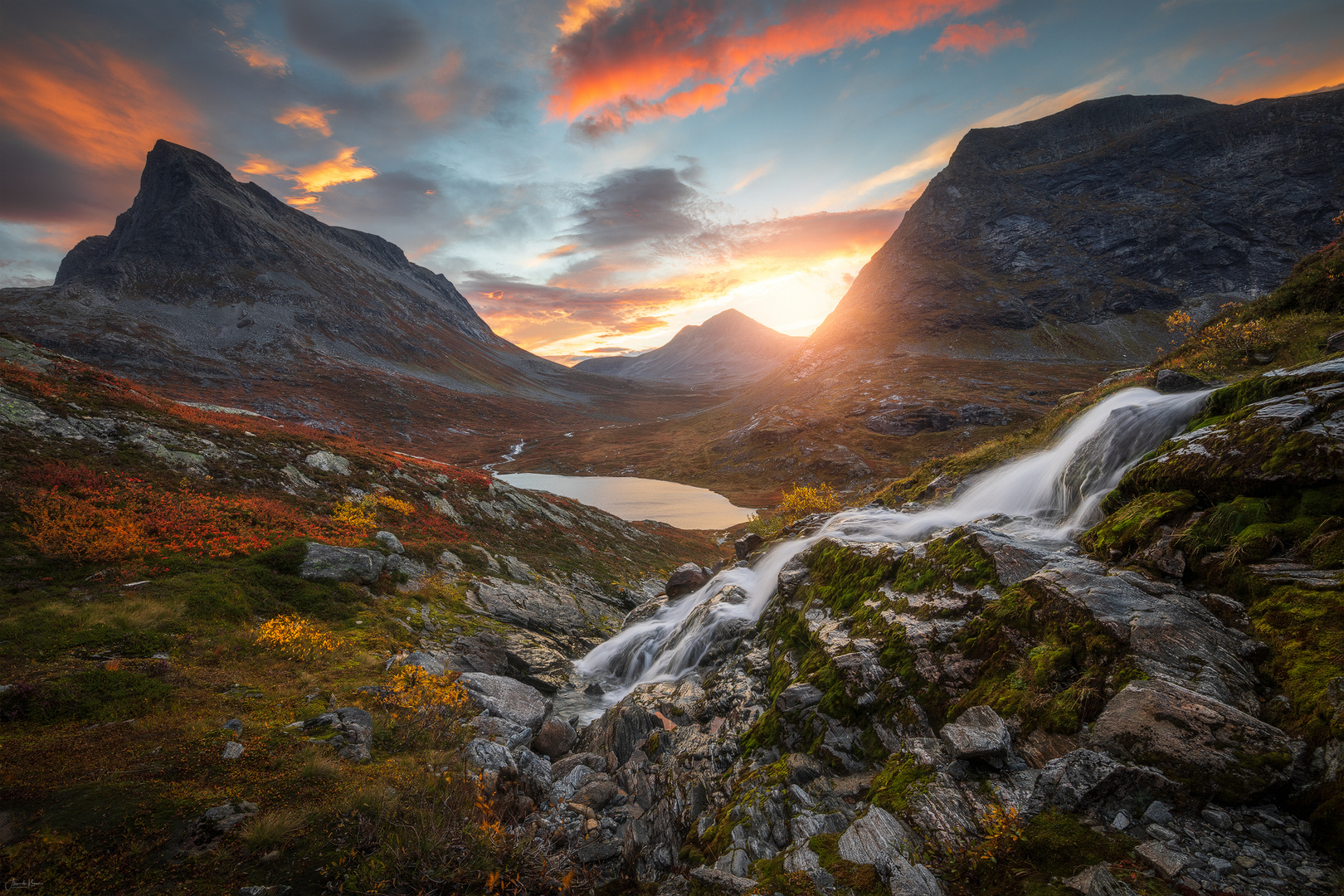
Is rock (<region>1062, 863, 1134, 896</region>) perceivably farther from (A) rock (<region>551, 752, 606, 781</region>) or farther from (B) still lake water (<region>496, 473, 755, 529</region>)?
(B) still lake water (<region>496, 473, 755, 529</region>)

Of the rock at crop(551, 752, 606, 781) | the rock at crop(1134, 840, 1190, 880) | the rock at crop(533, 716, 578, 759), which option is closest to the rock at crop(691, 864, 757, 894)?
the rock at crop(551, 752, 606, 781)

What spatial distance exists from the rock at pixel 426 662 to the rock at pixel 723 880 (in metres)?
9.23

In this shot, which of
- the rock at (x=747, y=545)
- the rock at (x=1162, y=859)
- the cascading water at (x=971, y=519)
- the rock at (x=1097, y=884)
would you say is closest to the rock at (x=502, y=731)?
the cascading water at (x=971, y=519)

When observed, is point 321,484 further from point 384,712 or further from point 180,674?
point 384,712

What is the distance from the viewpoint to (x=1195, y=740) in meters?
5.82

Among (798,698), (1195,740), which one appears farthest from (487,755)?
(1195,740)

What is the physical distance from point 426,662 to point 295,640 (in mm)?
3502

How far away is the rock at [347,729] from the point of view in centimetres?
957

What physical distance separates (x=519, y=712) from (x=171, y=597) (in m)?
10.2

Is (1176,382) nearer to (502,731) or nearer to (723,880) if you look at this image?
(723,880)

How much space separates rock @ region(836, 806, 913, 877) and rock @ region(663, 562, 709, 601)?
57.4ft

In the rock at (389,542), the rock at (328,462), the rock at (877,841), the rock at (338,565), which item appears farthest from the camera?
the rock at (328,462)

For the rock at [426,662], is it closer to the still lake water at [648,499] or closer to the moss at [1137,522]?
the moss at [1137,522]

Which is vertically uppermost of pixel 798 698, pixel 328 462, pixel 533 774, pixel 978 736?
pixel 328 462
